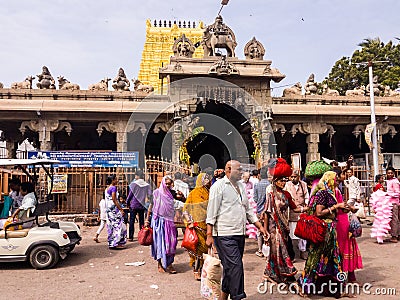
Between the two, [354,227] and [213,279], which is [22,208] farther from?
[354,227]

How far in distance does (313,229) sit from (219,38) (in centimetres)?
1250

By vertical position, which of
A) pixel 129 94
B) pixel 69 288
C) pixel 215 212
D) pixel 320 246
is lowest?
pixel 69 288

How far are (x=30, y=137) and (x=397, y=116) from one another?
17138 millimetres

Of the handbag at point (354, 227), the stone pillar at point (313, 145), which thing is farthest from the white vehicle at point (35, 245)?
the stone pillar at point (313, 145)

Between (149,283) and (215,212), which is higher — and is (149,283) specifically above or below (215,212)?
below

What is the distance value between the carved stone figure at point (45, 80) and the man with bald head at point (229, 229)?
42.9 ft

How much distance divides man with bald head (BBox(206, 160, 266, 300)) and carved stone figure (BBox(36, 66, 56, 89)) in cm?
1308

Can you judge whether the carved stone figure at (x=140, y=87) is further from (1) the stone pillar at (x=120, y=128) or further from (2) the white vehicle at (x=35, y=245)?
(2) the white vehicle at (x=35, y=245)

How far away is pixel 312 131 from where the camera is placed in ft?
53.2

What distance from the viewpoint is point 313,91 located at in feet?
56.1

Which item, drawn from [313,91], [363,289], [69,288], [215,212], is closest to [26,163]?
[69,288]

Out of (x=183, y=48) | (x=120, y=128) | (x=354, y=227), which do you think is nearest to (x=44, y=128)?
(x=120, y=128)

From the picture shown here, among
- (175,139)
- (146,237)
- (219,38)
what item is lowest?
(146,237)

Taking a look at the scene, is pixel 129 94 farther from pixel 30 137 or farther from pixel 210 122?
pixel 30 137
